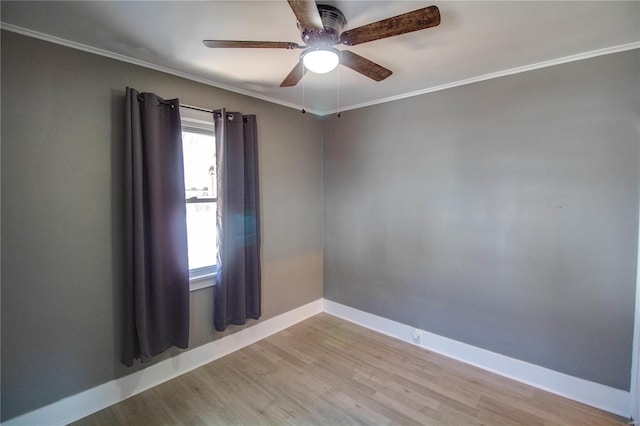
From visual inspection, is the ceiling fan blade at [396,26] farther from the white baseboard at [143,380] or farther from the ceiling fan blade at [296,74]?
the white baseboard at [143,380]

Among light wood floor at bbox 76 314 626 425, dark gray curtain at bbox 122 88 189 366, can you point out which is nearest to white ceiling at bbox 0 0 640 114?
dark gray curtain at bbox 122 88 189 366

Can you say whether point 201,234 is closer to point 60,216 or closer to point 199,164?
point 199,164

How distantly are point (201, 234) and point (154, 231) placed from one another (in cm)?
58

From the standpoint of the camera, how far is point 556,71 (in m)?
2.12

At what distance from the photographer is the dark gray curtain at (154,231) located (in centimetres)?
203

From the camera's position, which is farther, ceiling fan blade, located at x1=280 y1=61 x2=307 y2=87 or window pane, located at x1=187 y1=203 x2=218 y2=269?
window pane, located at x1=187 y1=203 x2=218 y2=269

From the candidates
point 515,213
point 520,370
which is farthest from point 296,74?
point 520,370

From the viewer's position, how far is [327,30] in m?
1.51

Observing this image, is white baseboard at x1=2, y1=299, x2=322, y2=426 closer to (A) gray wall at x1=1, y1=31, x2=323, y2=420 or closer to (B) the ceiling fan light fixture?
(A) gray wall at x1=1, y1=31, x2=323, y2=420

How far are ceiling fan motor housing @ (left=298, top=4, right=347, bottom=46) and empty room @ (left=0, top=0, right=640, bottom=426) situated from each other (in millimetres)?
13

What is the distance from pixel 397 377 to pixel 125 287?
2.26 meters

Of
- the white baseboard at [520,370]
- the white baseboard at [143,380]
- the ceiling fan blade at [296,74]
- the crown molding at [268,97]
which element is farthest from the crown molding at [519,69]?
the white baseboard at [143,380]

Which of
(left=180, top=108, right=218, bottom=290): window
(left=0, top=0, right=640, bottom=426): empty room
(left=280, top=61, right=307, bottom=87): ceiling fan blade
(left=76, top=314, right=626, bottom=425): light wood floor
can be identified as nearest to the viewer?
(left=0, top=0, right=640, bottom=426): empty room

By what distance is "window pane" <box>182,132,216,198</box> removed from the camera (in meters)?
2.54
